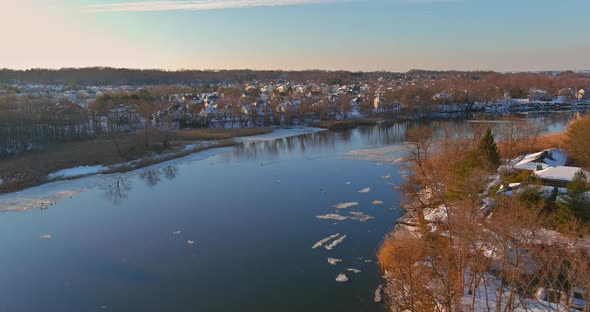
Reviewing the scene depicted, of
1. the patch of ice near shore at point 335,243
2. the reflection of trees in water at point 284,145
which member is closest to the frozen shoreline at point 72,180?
the reflection of trees in water at point 284,145

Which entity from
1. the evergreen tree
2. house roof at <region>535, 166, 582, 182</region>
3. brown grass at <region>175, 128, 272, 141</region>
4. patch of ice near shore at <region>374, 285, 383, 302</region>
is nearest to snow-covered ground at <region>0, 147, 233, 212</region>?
brown grass at <region>175, 128, 272, 141</region>

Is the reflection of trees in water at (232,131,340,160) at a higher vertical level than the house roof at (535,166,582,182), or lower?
lower

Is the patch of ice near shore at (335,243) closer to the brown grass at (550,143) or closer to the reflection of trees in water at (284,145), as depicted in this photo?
the reflection of trees in water at (284,145)

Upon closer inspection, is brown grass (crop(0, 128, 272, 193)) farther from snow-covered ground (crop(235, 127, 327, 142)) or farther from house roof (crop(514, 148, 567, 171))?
house roof (crop(514, 148, 567, 171))

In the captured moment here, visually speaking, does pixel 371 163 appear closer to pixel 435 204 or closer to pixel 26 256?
pixel 435 204

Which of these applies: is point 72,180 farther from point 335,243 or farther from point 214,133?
point 214,133

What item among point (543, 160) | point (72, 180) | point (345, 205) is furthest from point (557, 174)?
point (72, 180)

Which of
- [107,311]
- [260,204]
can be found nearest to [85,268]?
[107,311]
